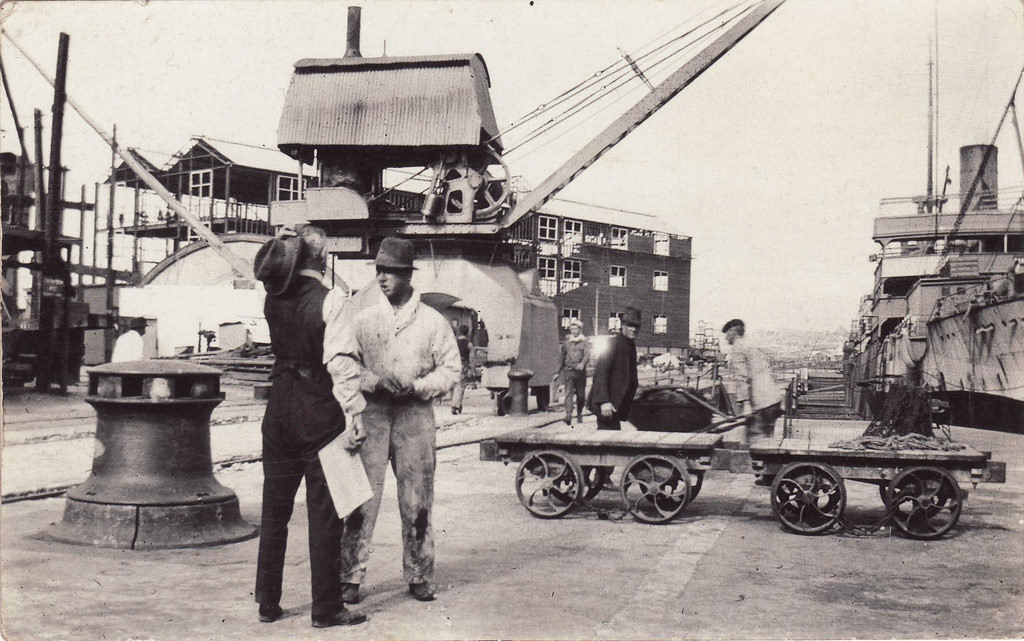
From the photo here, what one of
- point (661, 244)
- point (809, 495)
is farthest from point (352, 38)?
point (661, 244)

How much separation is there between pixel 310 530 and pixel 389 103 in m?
17.3

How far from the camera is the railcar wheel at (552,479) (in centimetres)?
830

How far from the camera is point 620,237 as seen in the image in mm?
54250

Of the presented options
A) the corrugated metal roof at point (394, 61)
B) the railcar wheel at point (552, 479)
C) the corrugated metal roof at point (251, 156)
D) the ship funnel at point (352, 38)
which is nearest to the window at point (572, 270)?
the corrugated metal roof at point (251, 156)

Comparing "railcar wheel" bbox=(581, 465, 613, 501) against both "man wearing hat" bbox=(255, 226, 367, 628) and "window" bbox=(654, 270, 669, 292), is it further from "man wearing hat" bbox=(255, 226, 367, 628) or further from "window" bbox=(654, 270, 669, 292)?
"window" bbox=(654, 270, 669, 292)

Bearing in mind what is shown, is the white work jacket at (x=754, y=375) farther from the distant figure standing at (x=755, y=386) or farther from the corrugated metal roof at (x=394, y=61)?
the corrugated metal roof at (x=394, y=61)

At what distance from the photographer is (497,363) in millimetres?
22562

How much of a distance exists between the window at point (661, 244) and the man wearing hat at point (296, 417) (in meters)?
50.8

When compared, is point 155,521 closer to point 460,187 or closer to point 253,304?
point 460,187

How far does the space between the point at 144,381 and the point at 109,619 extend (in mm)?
Answer: 2425

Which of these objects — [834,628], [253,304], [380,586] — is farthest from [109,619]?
[253,304]

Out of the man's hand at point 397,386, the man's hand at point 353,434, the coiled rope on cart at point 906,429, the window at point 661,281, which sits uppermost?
the window at point 661,281

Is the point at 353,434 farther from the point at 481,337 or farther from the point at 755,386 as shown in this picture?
the point at 481,337

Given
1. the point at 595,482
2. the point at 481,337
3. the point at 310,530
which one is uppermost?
the point at 481,337
